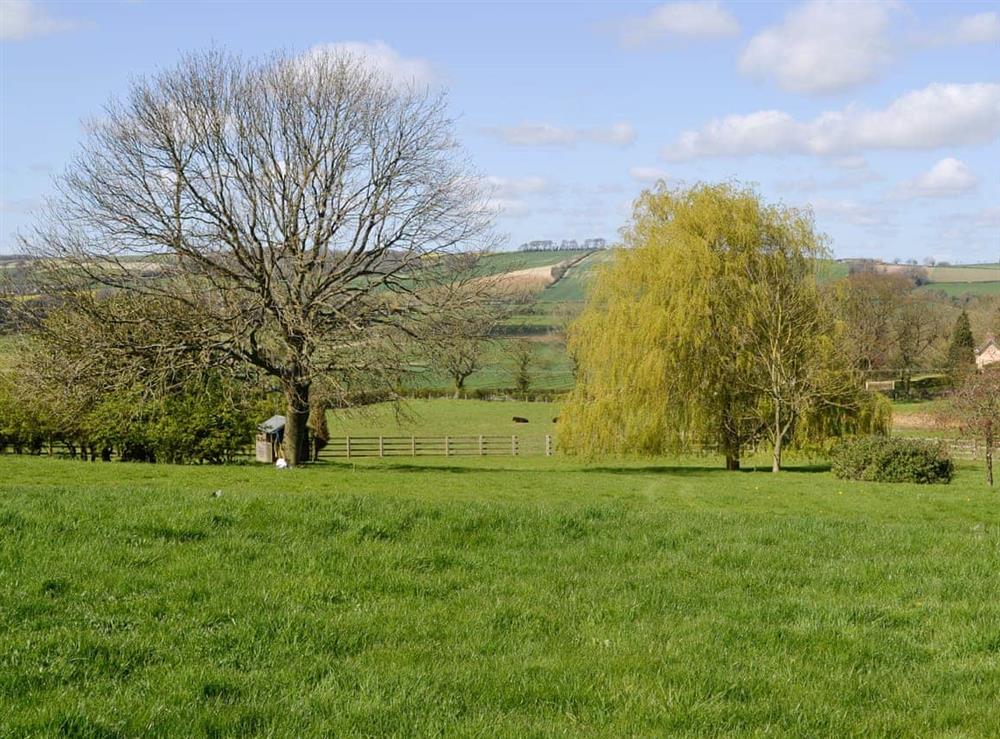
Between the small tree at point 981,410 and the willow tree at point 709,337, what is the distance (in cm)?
493

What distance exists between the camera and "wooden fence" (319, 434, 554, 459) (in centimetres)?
5306

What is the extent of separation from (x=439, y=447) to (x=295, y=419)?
22.9m

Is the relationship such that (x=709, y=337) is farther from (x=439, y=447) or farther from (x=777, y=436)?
(x=439, y=447)

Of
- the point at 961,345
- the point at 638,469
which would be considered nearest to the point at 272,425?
the point at 638,469

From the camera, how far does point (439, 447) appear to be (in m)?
55.6

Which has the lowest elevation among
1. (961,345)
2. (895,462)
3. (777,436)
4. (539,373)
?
(895,462)

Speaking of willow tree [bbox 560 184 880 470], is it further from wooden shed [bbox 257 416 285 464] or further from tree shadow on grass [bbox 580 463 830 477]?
wooden shed [bbox 257 416 285 464]

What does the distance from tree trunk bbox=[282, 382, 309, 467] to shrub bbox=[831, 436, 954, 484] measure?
57.5 feet

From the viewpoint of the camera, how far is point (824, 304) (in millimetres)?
38438

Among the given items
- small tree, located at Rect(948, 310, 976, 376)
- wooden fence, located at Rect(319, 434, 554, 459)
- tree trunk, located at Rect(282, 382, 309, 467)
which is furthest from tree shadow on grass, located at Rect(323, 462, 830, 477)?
small tree, located at Rect(948, 310, 976, 376)

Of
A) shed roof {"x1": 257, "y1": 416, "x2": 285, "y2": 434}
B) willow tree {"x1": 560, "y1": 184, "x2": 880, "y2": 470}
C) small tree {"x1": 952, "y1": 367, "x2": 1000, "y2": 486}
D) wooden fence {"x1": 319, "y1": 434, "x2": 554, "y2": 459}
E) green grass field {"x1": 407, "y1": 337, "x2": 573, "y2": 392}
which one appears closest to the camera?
small tree {"x1": 952, "y1": 367, "x2": 1000, "y2": 486}

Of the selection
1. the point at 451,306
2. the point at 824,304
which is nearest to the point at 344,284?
the point at 451,306

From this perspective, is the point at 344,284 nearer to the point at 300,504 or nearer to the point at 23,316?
the point at 23,316

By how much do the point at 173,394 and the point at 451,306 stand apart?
9.39 meters
